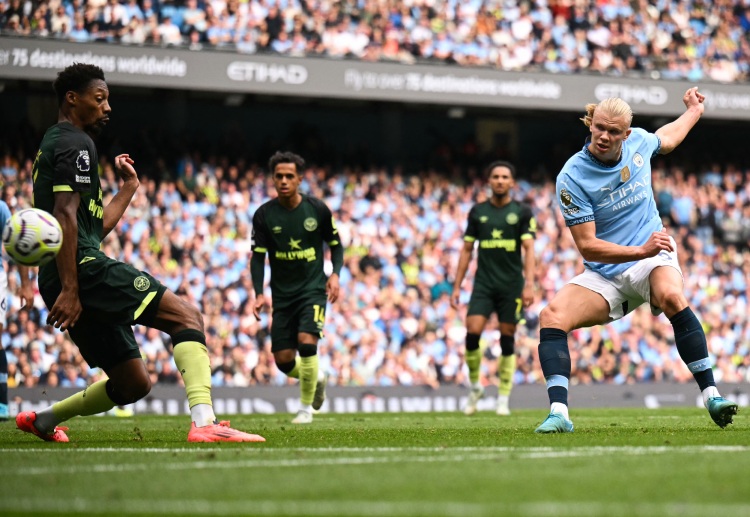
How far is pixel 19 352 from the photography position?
18156 millimetres

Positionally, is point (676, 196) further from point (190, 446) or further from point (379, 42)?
point (190, 446)

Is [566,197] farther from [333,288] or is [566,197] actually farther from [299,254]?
[299,254]

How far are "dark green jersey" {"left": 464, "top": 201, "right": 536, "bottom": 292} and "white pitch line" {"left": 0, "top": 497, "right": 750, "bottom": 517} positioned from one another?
10365 mm

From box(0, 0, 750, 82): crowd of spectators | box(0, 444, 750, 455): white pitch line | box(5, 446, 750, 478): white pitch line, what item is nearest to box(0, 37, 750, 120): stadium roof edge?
box(0, 0, 750, 82): crowd of spectators

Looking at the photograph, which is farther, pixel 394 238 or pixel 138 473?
pixel 394 238

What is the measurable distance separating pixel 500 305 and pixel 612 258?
21.3 ft

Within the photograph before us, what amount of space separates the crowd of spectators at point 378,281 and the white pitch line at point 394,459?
12733mm

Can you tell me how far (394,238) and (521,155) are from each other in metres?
5.36

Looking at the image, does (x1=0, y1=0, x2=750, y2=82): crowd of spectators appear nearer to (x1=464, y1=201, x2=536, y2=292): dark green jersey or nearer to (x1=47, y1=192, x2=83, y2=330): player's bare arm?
(x1=464, y1=201, x2=536, y2=292): dark green jersey

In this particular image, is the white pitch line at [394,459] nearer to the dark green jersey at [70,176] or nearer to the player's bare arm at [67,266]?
the player's bare arm at [67,266]

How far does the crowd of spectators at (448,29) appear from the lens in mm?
20594

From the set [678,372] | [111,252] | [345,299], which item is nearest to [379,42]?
[345,299]

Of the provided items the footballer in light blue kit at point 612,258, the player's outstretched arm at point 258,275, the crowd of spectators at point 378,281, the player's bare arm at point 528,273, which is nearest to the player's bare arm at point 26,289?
the player's outstretched arm at point 258,275

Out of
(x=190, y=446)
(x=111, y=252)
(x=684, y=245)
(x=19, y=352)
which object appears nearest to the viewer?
(x=190, y=446)
